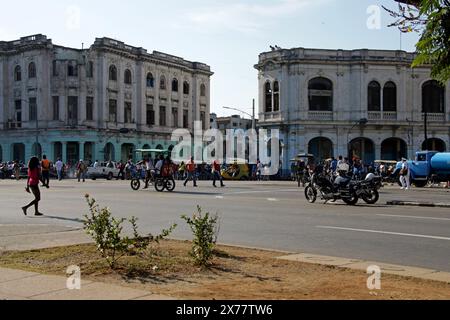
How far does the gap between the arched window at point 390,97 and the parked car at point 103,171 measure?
25749mm

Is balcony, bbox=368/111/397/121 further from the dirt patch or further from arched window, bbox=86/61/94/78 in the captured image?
the dirt patch

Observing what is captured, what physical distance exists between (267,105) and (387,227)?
1665 inches

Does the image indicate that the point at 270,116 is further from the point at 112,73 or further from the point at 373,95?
the point at 112,73

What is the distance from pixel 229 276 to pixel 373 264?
2.35 m

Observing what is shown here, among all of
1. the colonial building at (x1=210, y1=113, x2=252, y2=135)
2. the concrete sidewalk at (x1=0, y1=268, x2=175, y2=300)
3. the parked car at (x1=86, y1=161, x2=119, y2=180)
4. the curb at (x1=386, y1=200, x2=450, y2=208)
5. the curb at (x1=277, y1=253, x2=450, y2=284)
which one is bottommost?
the curb at (x1=386, y1=200, x2=450, y2=208)

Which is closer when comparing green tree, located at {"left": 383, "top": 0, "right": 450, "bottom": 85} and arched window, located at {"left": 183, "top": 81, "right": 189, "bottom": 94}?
green tree, located at {"left": 383, "top": 0, "right": 450, "bottom": 85}

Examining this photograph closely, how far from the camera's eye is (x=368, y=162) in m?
54.3

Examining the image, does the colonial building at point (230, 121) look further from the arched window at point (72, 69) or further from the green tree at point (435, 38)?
the green tree at point (435, 38)

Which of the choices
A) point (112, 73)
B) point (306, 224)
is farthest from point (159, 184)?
point (112, 73)

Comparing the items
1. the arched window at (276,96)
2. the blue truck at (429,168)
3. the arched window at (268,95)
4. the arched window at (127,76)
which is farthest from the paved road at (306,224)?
the arched window at (127,76)

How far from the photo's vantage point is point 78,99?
62625mm

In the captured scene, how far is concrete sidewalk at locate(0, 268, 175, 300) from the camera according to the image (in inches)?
252

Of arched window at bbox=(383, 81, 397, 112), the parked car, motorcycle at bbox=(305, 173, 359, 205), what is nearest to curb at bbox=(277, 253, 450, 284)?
motorcycle at bbox=(305, 173, 359, 205)

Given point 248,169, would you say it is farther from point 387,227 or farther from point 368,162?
point 387,227
